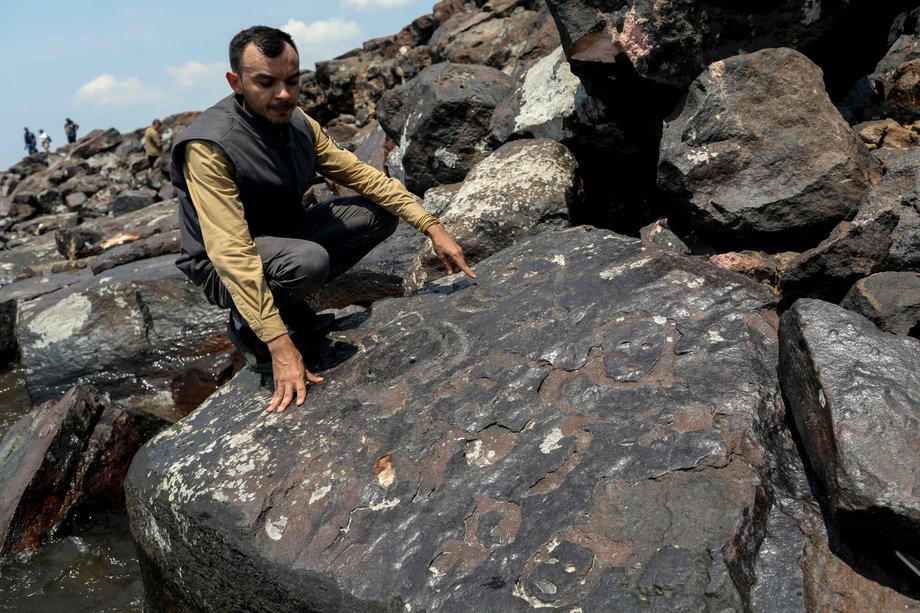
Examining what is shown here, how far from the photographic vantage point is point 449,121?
21.1 ft

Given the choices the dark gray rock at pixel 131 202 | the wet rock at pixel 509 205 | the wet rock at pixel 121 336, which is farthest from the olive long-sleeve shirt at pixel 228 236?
the dark gray rock at pixel 131 202

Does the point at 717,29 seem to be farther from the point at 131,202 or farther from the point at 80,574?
the point at 131,202

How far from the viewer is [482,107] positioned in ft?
21.0

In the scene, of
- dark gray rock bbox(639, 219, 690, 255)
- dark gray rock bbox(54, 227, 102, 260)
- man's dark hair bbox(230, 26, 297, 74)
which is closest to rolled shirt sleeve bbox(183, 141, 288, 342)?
man's dark hair bbox(230, 26, 297, 74)

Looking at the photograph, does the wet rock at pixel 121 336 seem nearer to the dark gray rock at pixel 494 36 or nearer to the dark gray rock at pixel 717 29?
the dark gray rock at pixel 494 36

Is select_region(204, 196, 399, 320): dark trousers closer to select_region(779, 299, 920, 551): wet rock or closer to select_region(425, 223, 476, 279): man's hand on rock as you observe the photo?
select_region(425, 223, 476, 279): man's hand on rock

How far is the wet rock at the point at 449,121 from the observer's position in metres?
6.42

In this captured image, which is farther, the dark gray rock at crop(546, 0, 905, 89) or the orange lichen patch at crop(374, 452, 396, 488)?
the dark gray rock at crop(546, 0, 905, 89)

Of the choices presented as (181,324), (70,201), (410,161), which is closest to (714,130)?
(410,161)

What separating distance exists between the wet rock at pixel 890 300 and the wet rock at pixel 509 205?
1.96 m

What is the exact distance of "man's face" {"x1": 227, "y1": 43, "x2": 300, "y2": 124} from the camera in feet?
10.9

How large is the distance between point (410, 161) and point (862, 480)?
516 centimetres

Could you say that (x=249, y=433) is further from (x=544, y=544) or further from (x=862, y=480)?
(x=862, y=480)

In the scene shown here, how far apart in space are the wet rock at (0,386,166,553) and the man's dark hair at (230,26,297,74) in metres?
2.68
